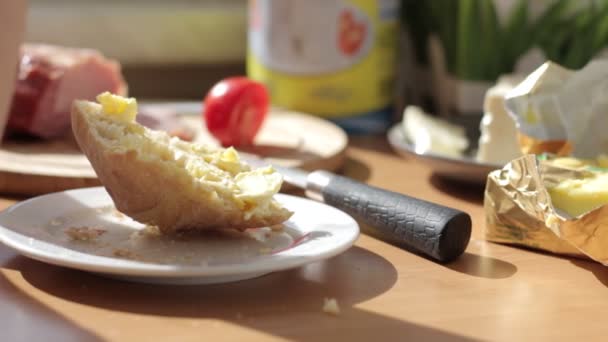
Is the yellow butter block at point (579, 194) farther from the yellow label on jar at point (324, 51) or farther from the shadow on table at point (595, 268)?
the yellow label on jar at point (324, 51)

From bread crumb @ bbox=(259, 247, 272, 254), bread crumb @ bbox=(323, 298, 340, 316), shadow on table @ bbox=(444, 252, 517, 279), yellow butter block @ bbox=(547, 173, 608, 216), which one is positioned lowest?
shadow on table @ bbox=(444, 252, 517, 279)

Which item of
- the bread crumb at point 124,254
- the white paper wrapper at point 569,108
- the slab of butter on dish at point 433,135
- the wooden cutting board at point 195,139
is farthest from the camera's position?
the slab of butter on dish at point 433,135

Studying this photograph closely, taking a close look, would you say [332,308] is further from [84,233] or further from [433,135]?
[433,135]

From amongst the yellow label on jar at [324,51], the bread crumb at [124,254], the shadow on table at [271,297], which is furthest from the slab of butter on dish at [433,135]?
the bread crumb at [124,254]

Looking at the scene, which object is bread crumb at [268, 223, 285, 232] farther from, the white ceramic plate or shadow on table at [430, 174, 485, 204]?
shadow on table at [430, 174, 485, 204]

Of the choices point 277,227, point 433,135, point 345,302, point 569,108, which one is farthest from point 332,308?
point 433,135

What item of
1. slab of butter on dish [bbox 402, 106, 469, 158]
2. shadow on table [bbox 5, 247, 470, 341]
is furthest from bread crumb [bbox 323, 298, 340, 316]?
slab of butter on dish [bbox 402, 106, 469, 158]
